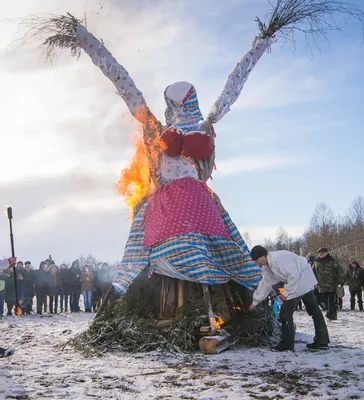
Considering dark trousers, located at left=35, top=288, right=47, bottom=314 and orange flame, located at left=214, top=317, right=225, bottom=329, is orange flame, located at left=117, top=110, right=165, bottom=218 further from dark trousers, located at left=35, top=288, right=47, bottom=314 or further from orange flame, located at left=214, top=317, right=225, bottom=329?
dark trousers, located at left=35, top=288, right=47, bottom=314

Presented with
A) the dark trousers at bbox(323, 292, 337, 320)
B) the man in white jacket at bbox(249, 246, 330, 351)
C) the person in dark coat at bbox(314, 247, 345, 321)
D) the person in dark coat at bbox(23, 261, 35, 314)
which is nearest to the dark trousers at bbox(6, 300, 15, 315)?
the person in dark coat at bbox(23, 261, 35, 314)

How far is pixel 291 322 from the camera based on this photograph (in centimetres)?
602

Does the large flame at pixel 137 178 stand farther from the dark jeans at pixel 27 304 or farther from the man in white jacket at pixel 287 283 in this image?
the dark jeans at pixel 27 304

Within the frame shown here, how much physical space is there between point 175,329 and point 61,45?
14.2 feet

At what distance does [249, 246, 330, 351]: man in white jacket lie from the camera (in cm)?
599

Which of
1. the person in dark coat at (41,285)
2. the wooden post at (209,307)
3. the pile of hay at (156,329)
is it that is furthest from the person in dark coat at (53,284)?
the wooden post at (209,307)

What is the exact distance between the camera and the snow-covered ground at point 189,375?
3914mm

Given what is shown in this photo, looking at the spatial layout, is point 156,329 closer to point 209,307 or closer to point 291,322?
point 209,307

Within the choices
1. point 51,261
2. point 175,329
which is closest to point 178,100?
point 175,329

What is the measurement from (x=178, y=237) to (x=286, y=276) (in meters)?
1.42

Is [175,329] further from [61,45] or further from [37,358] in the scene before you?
[61,45]

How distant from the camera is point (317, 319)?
6234 millimetres

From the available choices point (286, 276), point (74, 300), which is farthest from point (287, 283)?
point (74, 300)

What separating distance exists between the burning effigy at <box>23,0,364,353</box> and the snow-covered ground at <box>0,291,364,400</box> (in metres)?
0.43
